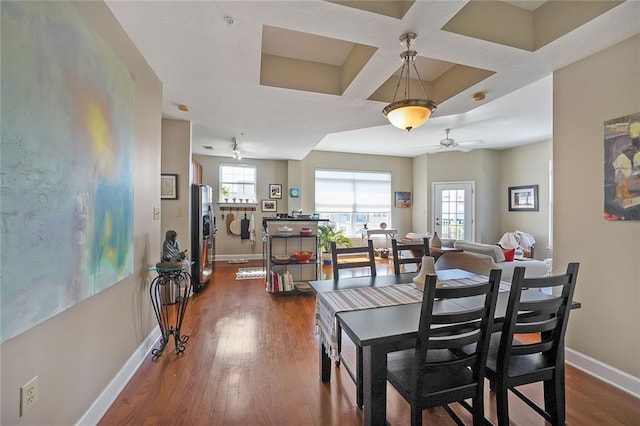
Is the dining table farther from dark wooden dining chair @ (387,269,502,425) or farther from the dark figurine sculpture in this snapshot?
the dark figurine sculpture

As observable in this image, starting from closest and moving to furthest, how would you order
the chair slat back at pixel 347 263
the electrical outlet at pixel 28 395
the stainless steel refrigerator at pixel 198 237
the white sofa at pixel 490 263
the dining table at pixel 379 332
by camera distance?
the electrical outlet at pixel 28 395
the dining table at pixel 379 332
the chair slat back at pixel 347 263
the white sofa at pixel 490 263
the stainless steel refrigerator at pixel 198 237

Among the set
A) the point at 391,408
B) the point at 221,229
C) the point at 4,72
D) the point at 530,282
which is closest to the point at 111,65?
the point at 4,72

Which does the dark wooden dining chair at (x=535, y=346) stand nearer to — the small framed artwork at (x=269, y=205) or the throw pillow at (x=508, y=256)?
the throw pillow at (x=508, y=256)

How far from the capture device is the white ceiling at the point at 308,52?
1708mm

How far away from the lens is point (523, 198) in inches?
247

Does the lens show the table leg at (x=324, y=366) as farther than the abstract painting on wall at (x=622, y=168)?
Yes

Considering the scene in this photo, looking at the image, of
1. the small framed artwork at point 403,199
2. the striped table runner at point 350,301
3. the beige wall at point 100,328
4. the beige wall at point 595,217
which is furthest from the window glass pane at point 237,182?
the beige wall at point 595,217

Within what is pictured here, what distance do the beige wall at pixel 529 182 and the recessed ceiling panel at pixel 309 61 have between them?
17.7 ft

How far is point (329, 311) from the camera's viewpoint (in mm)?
1596

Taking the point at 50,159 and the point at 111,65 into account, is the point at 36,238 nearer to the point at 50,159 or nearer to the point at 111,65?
the point at 50,159

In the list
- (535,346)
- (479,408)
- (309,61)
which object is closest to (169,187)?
(309,61)

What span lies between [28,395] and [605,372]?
11.5 feet

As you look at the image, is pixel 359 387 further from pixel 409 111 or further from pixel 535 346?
pixel 409 111

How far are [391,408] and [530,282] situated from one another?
1167mm
